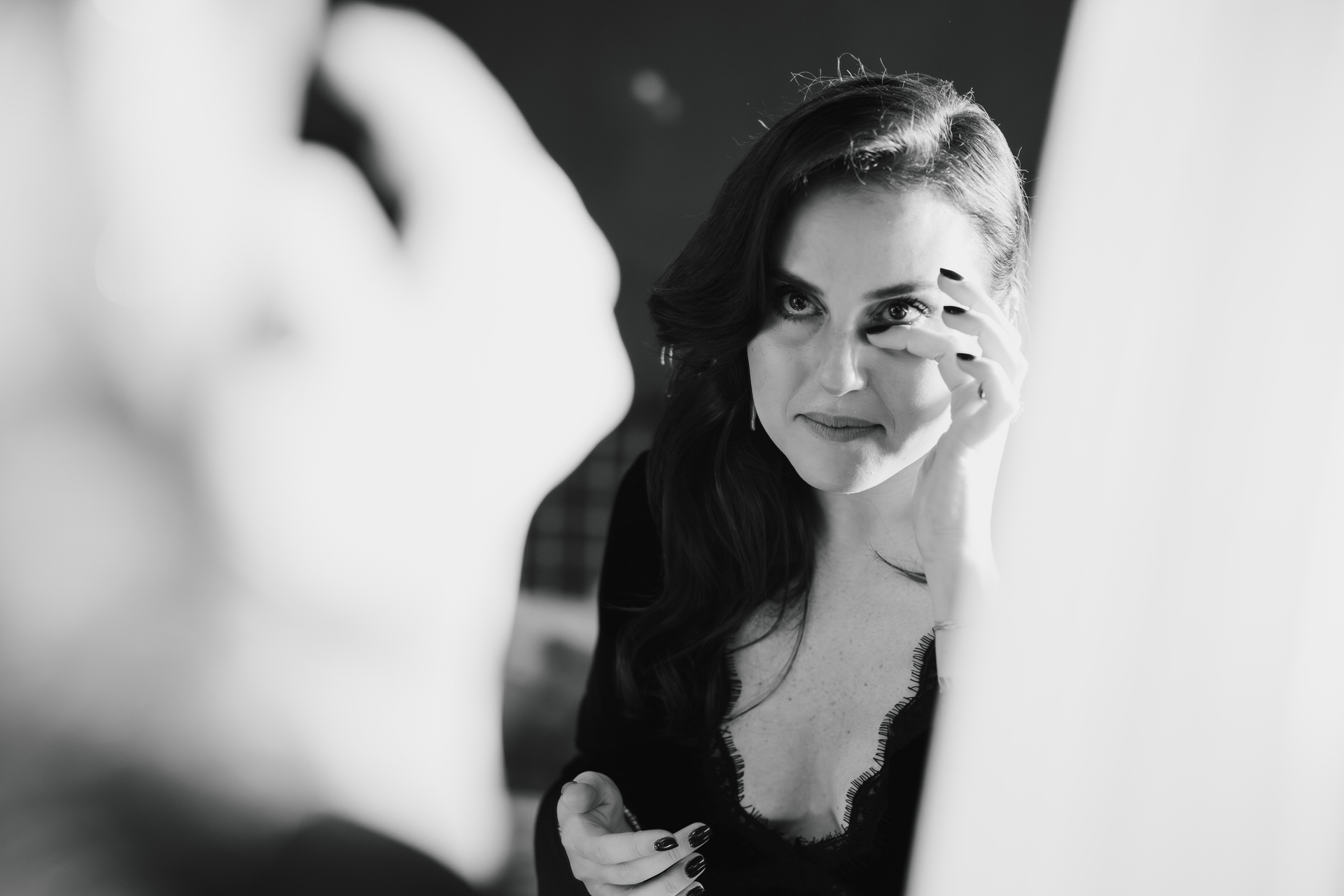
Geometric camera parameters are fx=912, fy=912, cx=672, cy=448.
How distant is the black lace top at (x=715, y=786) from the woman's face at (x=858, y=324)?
181mm

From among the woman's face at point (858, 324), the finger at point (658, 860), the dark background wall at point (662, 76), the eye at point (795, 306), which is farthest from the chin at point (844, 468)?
the dark background wall at point (662, 76)

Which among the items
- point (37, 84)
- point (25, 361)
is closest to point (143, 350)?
point (25, 361)

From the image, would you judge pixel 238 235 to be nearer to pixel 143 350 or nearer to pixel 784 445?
pixel 143 350

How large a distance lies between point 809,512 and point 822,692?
0.17m

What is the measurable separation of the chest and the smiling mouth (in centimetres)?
18

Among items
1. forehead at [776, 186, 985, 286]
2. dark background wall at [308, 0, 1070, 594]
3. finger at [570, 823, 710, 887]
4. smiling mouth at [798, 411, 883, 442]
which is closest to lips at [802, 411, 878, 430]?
smiling mouth at [798, 411, 883, 442]

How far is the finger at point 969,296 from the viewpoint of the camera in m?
0.64

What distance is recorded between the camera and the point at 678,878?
0.69m

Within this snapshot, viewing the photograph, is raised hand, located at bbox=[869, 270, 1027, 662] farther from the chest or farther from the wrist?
the chest

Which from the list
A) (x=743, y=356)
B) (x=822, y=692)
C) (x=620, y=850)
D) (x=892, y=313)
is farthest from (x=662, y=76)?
(x=620, y=850)

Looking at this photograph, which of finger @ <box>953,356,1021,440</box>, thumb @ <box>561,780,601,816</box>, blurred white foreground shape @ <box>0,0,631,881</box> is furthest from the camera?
blurred white foreground shape @ <box>0,0,631,881</box>

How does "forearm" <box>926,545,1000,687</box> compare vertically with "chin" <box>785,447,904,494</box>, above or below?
below

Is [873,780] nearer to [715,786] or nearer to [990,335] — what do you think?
[715,786]

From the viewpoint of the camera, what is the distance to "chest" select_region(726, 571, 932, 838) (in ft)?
2.48
